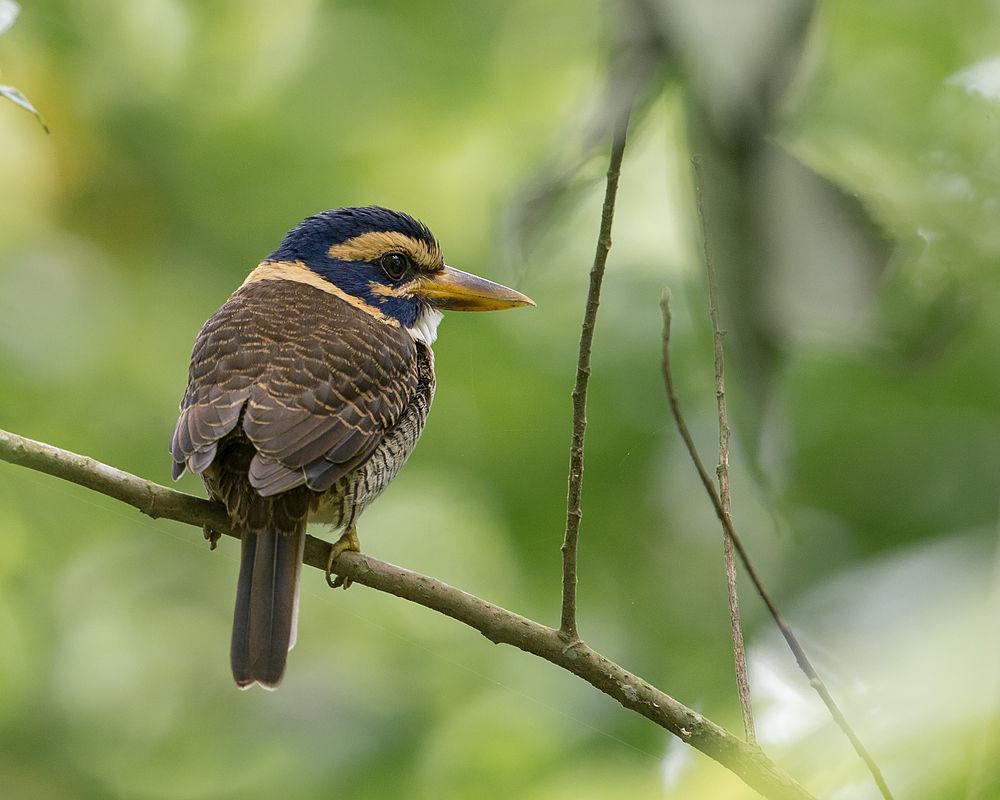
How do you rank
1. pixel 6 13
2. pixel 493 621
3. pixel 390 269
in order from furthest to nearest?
pixel 390 269 < pixel 493 621 < pixel 6 13

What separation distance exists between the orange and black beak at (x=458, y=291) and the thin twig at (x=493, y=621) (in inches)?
43.8

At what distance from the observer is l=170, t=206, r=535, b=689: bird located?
7.38 feet

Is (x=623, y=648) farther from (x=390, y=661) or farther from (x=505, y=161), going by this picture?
(x=505, y=161)

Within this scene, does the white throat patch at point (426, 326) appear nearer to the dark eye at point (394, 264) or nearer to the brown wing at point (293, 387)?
the dark eye at point (394, 264)

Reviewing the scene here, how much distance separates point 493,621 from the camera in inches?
78.4

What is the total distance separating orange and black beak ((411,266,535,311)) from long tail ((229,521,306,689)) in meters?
1.01

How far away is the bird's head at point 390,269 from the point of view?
122 inches

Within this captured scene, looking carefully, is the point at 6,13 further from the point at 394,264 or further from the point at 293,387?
the point at 394,264

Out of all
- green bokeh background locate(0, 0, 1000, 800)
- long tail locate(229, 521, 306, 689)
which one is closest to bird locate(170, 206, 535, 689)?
long tail locate(229, 521, 306, 689)

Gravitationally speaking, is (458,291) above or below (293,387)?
above

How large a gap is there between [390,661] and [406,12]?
7.20ft

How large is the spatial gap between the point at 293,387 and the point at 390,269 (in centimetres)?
78

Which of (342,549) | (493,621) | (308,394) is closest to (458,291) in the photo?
(308,394)

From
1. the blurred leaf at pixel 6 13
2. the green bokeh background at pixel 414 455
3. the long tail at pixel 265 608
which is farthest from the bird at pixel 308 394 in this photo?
the blurred leaf at pixel 6 13
